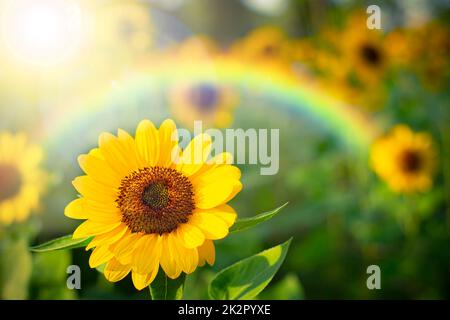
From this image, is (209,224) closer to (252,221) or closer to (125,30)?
(252,221)

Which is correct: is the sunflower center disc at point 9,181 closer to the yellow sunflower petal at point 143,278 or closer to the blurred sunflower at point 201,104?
the blurred sunflower at point 201,104

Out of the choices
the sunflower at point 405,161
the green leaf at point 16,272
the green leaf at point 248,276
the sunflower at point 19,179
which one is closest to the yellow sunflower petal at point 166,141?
the green leaf at point 248,276

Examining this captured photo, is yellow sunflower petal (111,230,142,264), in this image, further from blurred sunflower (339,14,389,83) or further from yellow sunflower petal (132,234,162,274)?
blurred sunflower (339,14,389,83)

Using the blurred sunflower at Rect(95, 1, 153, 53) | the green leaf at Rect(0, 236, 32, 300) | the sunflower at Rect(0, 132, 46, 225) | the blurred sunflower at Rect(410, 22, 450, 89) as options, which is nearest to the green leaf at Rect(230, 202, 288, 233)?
the green leaf at Rect(0, 236, 32, 300)

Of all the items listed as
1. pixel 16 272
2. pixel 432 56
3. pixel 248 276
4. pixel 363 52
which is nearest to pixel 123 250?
pixel 248 276
